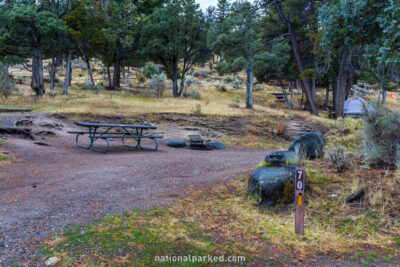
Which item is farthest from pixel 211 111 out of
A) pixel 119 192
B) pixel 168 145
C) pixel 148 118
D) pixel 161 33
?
pixel 119 192

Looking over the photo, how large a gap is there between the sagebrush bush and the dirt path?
101 inches

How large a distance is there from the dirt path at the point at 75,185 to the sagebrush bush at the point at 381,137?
8.42 feet

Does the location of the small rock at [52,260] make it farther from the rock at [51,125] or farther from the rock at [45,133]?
the rock at [51,125]

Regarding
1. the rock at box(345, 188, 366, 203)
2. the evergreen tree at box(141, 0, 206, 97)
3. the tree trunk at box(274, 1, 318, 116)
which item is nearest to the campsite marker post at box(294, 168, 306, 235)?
the rock at box(345, 188, 366, 203)

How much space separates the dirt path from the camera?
3.43m

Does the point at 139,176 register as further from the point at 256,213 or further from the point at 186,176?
the point at 256,213

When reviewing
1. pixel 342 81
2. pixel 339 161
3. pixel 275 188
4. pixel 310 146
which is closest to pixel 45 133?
pixel 310 146

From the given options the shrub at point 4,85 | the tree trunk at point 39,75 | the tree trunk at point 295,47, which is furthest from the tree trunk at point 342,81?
the shrub at point 4,85

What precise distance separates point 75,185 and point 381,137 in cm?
567

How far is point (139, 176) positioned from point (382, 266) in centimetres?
441

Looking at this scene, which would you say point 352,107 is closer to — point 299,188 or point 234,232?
point 299,188

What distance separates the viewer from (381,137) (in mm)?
5516

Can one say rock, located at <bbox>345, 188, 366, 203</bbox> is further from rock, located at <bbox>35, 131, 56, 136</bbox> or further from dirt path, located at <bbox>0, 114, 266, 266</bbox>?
rock, located at <bbox>35, 131, 56, 136</bbox>

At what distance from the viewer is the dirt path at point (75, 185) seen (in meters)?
3.43
